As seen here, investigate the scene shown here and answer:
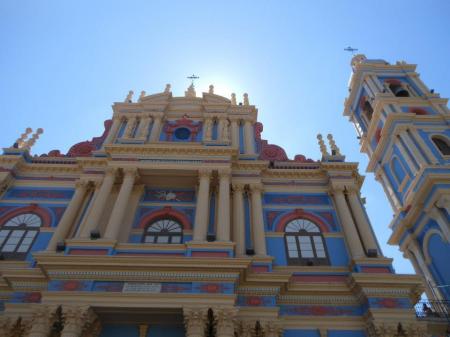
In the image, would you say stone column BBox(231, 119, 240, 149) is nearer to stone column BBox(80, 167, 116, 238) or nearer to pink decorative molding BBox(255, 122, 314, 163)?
pink decorative molding BBox(255, 122, 314, 163)

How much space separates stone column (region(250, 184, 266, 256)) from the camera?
1636 centimetres

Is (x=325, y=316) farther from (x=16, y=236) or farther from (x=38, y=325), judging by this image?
(x=16, y=236)

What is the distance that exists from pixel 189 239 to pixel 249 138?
7.58m

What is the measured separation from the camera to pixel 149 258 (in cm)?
1362

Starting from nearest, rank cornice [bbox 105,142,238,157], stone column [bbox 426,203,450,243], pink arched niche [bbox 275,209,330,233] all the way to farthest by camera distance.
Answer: pink arched niche [bbox 275,209,330,233], stone column [bbox 426,203,450,243], cornice [bbox 105,142,238,157]

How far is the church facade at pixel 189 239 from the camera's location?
1328cm

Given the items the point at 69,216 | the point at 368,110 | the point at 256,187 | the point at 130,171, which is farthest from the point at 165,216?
the point at 368,110

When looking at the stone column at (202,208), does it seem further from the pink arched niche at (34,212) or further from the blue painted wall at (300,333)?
the pink arched niche at (34,212)

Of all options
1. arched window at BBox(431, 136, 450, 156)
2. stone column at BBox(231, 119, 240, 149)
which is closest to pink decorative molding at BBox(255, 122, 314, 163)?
stone column at BBox(231, 119, 240, 149)

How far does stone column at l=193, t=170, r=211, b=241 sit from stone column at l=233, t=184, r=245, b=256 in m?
1.46

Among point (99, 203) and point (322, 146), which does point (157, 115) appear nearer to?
point (99, 203)

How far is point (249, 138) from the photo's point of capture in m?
22.3

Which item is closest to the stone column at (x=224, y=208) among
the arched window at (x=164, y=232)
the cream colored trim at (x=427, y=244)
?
the arched window at (x=164, y=232)

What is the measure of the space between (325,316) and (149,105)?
51.6 ft
